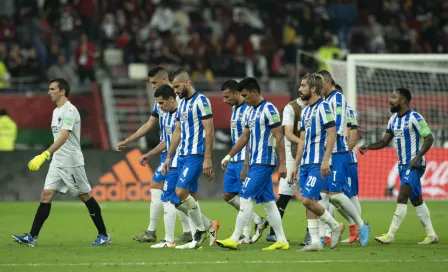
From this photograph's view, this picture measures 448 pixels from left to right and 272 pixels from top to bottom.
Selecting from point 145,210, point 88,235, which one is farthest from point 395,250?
point 145,210

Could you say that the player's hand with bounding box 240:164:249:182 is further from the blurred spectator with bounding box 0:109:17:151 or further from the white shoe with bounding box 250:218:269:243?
the blurred spectator with bounding box 0:109:17:151

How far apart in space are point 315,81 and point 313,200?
4.94 feet

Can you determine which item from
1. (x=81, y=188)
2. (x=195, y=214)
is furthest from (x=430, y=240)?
(x=81, y=188)

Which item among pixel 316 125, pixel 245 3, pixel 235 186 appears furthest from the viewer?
pixel 245 3

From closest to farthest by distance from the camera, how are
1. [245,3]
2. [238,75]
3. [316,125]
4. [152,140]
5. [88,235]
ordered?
[316,125], [88,235], [152,140], [238,75], [245,3]

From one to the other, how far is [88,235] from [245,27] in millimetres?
16892

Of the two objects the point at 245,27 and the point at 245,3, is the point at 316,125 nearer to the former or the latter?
the point at 245,27

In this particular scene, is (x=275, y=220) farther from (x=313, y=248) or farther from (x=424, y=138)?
(x=424, y=138)

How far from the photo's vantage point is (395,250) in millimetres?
12906

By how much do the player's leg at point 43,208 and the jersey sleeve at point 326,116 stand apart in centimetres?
387

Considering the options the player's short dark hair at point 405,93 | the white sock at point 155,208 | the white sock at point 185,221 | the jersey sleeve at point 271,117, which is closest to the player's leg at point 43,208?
the white sock at point 155,208

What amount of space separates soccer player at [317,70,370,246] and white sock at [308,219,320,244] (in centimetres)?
91

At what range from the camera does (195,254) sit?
12.4 m

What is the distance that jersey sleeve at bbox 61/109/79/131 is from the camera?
13.7 meters
